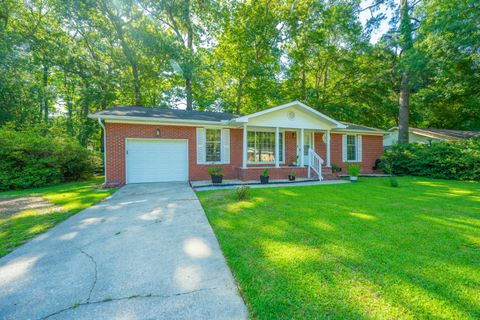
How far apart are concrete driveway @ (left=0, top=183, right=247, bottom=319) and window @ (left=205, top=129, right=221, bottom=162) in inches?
247

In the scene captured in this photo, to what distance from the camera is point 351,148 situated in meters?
13.4

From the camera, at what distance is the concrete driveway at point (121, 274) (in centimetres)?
183

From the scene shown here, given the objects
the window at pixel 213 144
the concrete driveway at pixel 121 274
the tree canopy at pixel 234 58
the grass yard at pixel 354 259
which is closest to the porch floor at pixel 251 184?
the window at pixel 213 144

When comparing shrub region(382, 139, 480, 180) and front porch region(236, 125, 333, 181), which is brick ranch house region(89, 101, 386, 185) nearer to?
front porch region(236, 125, 333, 181)

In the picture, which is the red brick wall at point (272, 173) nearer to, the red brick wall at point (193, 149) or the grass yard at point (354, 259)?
the red brick wall at point (193, 149)

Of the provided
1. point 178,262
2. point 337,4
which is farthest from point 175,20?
point 178,262

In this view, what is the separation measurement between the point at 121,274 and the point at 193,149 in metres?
7.85

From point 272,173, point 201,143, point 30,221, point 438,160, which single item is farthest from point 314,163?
point 30,221

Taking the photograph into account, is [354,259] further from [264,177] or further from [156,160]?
[156,160]

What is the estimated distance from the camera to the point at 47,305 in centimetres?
190

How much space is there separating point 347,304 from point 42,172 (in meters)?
12.2

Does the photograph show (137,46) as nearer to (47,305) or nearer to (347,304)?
(47,305)

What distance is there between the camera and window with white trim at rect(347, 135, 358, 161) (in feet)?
43.7

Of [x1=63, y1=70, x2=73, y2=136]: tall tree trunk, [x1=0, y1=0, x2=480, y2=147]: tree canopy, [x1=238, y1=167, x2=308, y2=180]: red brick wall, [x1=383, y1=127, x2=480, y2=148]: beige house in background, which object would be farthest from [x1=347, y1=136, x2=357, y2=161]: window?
[x1=63, y1=70, x2=73, y2=136]: tall tree trunk
